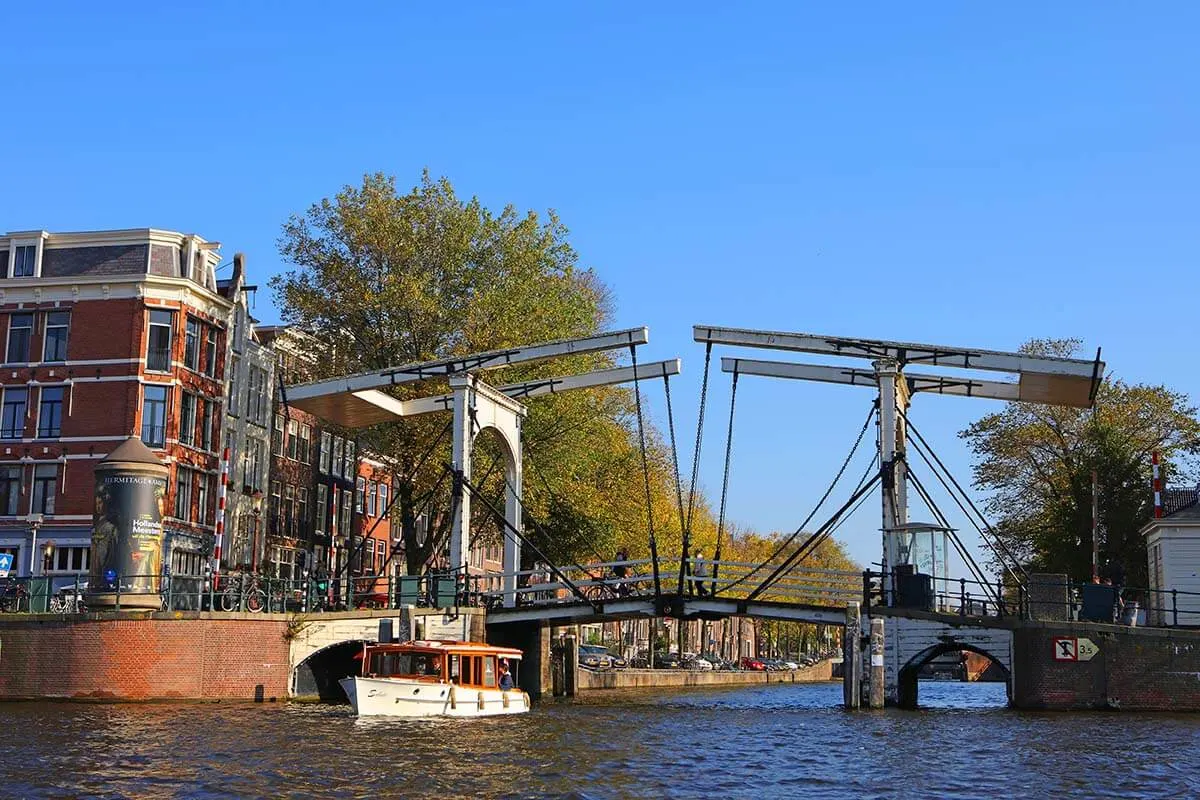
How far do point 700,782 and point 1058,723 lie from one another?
11.6m

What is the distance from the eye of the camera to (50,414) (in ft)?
149

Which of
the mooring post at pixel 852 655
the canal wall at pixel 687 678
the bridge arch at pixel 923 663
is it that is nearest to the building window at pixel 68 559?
the canal wall at pixel 687 678

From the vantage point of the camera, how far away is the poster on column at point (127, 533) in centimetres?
3253

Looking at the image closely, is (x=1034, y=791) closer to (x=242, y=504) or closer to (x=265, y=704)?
(x=265, y=704)

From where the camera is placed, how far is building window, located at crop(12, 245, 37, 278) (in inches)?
1817

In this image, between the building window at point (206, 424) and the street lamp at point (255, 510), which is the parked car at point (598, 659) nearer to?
the street lamp at point (255, 510)

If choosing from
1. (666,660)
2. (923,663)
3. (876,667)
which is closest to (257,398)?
(876,667)

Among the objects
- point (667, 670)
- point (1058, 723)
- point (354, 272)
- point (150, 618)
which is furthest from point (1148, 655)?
point (667, 670)

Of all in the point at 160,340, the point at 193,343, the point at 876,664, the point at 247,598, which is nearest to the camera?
the point at 876,664

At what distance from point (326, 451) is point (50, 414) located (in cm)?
1498

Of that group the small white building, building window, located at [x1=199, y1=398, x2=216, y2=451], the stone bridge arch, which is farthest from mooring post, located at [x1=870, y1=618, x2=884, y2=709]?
building window, located at [x1=199, y1=398, x2=216, y2=451]

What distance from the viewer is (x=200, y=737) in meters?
23.5

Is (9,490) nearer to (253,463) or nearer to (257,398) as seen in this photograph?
(253,463)

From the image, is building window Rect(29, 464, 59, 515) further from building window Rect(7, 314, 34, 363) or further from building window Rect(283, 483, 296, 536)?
building window Rect(283, 483, 296, 536)
